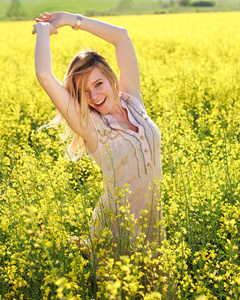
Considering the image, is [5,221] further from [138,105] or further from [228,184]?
[228,184]

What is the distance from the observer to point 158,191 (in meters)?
2.48

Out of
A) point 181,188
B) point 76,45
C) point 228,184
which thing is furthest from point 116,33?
point 76,45

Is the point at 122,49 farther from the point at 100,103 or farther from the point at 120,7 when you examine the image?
the point at 120,7

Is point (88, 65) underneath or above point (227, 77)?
above

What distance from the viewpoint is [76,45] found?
1517 centimetres

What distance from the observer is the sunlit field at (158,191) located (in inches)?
75.4

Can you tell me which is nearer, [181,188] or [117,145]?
[117,145]

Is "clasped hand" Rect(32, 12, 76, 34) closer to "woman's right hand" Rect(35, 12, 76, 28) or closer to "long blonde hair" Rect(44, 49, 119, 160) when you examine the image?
"woman's right hand" Rect(35, 12, 76, 28)

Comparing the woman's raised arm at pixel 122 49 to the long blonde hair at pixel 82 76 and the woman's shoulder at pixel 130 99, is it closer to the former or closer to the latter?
the woman's shoulder at pixel 130 99

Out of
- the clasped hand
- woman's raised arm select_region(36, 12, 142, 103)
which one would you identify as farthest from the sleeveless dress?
the clasped hand

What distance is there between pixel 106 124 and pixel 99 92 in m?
0.22

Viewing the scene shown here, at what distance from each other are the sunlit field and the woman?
0.51 feet

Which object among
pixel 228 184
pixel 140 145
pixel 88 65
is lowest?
pixel 228 184

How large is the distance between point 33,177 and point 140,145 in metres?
0.89
